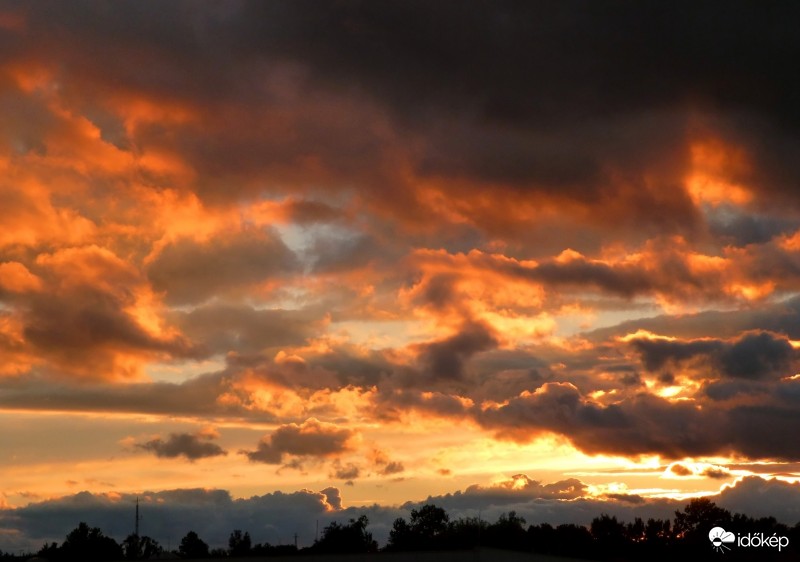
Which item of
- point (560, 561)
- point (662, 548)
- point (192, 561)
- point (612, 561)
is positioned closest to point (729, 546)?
point (662, 548)

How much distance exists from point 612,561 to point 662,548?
25487 mm

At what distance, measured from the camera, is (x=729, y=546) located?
177625 millimetres

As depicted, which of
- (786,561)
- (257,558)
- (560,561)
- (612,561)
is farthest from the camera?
(612,561)

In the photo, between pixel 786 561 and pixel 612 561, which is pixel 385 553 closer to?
pixel 612 561
